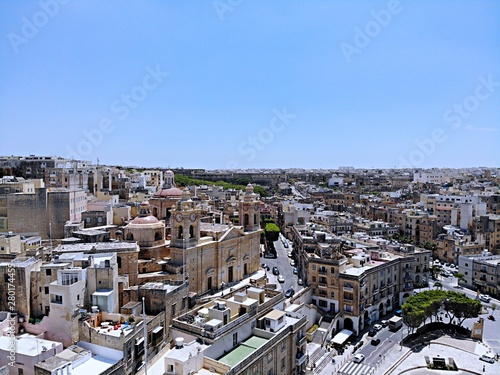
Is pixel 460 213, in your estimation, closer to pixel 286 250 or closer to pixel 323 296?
pixel 286 250

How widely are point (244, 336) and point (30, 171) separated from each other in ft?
196

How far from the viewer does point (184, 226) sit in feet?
122

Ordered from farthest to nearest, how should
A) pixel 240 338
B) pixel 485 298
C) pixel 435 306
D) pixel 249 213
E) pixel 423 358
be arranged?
pixel 485 298, pixel 249 213, pixel 435 306, pixel 423 358, pixel 240 338

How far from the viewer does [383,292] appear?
1892 inches

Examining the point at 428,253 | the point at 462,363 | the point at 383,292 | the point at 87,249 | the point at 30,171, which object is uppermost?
the point at 30,171

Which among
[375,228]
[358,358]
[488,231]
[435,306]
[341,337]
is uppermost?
[375,228]

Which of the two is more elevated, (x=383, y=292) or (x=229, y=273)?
(x=229, y=273)

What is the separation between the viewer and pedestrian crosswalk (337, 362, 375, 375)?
34.8m

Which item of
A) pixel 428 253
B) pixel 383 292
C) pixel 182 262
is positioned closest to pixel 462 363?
pixel 383 292

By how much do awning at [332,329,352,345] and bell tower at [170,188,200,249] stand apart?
17196 millimetres

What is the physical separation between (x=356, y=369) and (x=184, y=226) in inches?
783

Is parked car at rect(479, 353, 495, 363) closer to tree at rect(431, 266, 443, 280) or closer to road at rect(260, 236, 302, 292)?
road at rect(260, 236, 302, 292)

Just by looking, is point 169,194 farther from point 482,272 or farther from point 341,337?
point 482,272

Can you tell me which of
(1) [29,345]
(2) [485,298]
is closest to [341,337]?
(2) [485,298]
